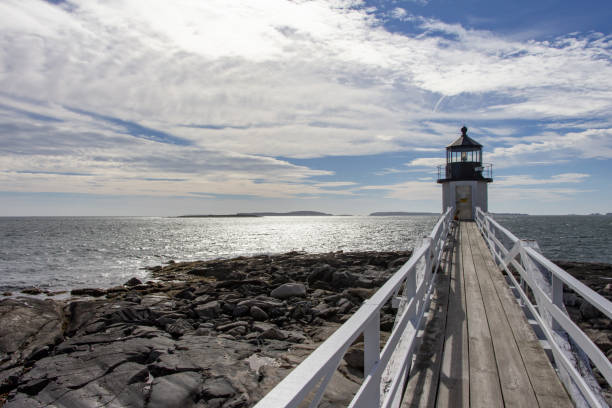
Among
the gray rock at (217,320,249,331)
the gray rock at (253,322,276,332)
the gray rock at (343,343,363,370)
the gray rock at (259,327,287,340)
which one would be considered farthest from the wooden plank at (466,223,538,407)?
the gray rock at (217,320,249,331)

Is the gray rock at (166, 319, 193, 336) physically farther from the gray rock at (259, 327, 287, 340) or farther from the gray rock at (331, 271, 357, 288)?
the gray rock at (331, 271, 357, 288)

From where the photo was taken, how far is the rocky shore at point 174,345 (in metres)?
6.01

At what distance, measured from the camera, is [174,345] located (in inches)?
314

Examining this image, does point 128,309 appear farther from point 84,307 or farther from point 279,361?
point 279,361

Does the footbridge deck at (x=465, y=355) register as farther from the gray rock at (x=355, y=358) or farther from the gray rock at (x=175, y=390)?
the gray rock at (x=175, y=390)

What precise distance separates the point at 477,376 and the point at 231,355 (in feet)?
16.3

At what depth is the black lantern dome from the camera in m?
22.2

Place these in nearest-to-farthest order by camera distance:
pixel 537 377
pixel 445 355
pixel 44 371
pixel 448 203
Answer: pixel 537 377 → pixel 445 355 → pixel 44 371 → pixel 448 203

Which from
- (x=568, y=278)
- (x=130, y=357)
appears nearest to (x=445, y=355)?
(x=568, y=278)

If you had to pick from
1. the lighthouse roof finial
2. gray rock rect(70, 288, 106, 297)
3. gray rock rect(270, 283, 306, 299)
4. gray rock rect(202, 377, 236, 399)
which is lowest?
gray rock rect(70, 288, 106, 297)

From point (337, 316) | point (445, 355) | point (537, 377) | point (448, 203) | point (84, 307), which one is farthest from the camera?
point (448, 203)

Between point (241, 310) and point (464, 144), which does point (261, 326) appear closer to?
point (241, 310)

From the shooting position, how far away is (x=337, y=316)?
10211 mm

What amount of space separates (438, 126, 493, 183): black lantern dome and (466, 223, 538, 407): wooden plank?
16.3 meters
